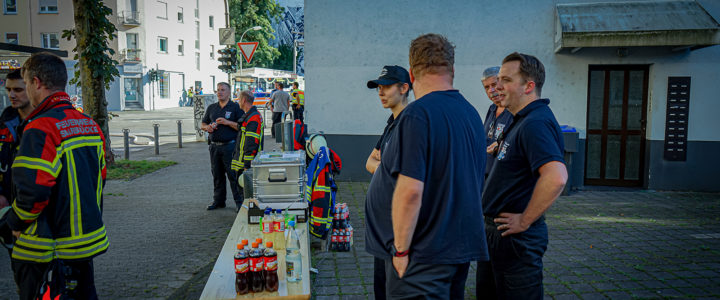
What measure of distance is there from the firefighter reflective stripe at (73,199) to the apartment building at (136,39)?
124 feet

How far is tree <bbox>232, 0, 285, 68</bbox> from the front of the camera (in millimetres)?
53500

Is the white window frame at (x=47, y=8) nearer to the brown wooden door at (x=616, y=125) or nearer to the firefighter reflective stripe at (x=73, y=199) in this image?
the brown wooden door at (x=616, y=125)

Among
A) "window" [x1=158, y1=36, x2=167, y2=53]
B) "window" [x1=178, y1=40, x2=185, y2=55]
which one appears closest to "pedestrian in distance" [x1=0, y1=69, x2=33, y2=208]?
"window" [x1=158, y1=36, x2=167, y2=53]

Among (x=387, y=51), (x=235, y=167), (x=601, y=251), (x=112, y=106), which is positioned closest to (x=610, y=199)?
(x=601, y=251)

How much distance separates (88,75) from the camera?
38.1 feet

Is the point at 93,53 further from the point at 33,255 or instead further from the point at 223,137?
the point at 33,255

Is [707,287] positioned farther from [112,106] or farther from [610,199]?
[112,106]

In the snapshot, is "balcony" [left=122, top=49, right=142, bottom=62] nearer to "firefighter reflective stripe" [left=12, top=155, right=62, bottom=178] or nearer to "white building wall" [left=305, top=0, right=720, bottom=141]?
"white building wall" [left=305, top=0, right=720, bottom=141]

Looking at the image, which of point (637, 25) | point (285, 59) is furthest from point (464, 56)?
point (285, 59)

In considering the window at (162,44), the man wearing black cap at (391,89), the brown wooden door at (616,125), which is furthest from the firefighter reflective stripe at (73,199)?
the window at (162,44)

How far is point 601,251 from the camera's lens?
590 cm

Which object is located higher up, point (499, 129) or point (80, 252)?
point (499, 129)

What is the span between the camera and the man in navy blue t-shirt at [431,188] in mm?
2344

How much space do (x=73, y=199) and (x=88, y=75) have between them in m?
9.72
